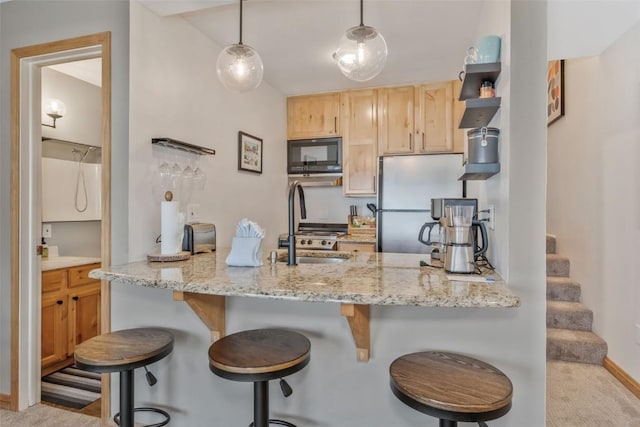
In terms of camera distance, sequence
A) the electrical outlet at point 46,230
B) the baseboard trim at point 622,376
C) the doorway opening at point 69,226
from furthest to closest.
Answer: the electrical outlet at point 46,230 < the doorway opening at point 69,226 < the baseboard trim at point 622,376

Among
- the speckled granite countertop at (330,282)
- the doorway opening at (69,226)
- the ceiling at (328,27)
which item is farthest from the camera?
the doorway opening at (69,226)

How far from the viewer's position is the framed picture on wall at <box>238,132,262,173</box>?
3.04 meters

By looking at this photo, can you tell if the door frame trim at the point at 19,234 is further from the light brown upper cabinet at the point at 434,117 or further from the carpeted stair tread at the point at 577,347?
the carpeted stair tread at the point at 577,347

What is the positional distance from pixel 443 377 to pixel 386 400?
0.47m

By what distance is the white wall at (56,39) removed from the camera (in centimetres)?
201

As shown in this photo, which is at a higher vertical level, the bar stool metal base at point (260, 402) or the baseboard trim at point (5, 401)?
the bar stool metal base at point (260, 402)

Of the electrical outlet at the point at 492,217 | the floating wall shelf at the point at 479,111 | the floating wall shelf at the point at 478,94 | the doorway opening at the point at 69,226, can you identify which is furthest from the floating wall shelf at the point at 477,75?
the doorway opening at the point at 69,226

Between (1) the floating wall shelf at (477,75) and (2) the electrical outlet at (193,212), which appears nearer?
(1) the floating wall shelf at (477,75)

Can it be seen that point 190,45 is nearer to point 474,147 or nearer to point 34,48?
point 34,48

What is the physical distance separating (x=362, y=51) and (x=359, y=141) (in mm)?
2130

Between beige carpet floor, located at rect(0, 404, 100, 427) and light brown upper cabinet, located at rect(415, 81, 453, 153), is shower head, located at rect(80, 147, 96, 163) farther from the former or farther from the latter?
light brown upper cabinet, located at rect(415, 81, 453, 153)

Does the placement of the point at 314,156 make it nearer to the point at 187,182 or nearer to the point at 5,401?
the point at 187,182

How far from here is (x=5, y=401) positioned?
224cm

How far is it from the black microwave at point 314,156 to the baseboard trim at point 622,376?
2.75 meters
